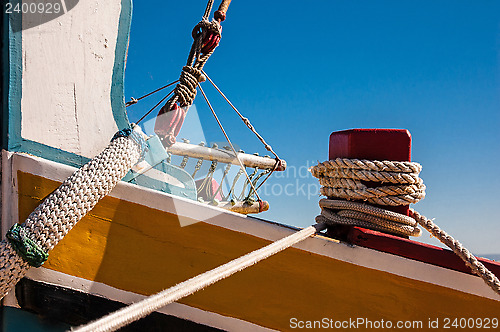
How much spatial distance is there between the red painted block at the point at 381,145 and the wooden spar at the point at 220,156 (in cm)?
399

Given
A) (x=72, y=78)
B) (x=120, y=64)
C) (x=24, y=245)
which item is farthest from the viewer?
(x=120, y=64)

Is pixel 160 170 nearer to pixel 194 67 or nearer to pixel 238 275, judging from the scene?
pixel 238 275

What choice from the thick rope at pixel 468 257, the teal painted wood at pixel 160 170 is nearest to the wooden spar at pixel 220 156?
the teal painted wood at pixel 160 170

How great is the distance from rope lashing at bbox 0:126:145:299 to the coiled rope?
0.79 metres

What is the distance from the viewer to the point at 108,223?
120cm

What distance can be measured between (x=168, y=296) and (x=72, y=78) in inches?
33.3

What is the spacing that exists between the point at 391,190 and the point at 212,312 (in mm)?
745

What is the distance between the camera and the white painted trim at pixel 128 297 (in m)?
1.19

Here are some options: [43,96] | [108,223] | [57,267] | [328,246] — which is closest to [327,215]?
[328,246]

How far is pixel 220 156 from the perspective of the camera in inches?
250

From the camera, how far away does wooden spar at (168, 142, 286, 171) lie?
5813 millimetres

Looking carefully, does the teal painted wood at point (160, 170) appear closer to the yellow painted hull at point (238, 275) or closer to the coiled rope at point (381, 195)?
the yellow painted hull at point (238, 275)

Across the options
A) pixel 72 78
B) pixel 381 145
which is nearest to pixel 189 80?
pixel 72 78
